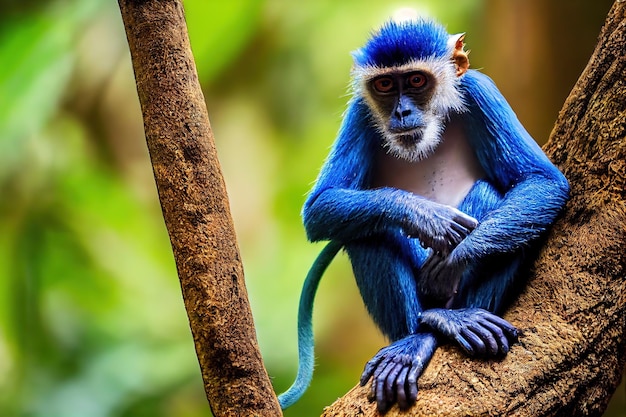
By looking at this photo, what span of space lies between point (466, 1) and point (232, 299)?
15.8 ft

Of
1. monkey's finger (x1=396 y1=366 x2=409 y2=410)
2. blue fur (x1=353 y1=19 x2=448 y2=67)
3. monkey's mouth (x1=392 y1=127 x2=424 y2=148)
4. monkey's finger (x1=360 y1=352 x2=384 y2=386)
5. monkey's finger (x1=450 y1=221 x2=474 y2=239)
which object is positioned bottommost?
monkey's finger (x1=396 y1=366 x2=409 y2=410)

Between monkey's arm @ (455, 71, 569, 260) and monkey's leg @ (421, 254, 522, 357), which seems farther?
monkey's arm @ (455, 71, 569, 260)

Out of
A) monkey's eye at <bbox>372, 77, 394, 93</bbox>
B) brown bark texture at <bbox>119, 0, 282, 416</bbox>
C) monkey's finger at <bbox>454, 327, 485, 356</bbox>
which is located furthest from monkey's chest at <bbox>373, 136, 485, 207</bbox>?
brown bark texture at <bbox>119, 0, 282, 416</bbox>

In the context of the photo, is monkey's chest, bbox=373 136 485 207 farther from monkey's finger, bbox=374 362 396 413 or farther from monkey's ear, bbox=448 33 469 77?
monkey's finger, bbox=374 362 396 413

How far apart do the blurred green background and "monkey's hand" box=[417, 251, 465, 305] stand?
3.01 metres

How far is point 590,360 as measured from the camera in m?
2.86

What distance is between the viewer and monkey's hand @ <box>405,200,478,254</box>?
3.18m

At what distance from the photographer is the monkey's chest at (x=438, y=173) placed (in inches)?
139

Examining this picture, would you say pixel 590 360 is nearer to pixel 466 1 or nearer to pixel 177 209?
pixel 177 209

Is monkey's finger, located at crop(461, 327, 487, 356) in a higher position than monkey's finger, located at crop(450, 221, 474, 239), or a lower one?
lower

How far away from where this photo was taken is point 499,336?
2.88 meters

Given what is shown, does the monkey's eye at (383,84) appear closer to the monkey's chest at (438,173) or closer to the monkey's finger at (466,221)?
the monkey's chest at (438,173)

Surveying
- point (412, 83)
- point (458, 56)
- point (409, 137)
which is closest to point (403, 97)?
point (412, 83)

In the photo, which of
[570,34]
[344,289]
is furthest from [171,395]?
[570,34]
